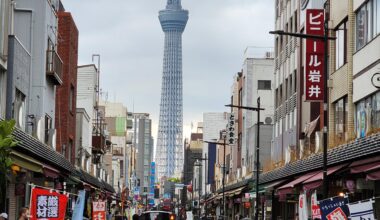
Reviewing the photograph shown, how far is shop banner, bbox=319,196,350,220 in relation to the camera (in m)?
21.2

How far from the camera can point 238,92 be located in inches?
3986

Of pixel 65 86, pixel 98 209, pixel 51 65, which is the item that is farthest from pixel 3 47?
pixel 65 86

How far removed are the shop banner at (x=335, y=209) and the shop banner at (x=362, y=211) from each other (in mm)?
2059

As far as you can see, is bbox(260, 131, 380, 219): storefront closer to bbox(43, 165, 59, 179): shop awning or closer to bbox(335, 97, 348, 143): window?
bbox(335, 97, 348, 143): window

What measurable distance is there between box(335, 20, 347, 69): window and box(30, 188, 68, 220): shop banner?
19975 mm

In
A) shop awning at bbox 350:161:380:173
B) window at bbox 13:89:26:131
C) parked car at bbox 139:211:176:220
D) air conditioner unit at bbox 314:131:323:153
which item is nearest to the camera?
shop awning at bbox 350:161:380:173

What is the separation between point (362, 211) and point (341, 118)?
24.6 metres

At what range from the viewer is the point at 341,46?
4281 cm

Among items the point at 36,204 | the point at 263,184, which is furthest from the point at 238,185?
the point at 36,204

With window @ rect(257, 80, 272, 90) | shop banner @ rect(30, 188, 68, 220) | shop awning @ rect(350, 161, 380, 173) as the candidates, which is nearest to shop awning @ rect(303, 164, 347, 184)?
shop awning @ rect(350, 161, 380, 173)

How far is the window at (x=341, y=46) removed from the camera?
41.8 m

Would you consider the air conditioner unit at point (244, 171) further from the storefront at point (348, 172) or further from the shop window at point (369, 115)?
the shop window at point (369, 115)

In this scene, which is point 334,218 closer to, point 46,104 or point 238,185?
point 46,104

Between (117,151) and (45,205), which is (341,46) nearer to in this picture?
(45,205)
